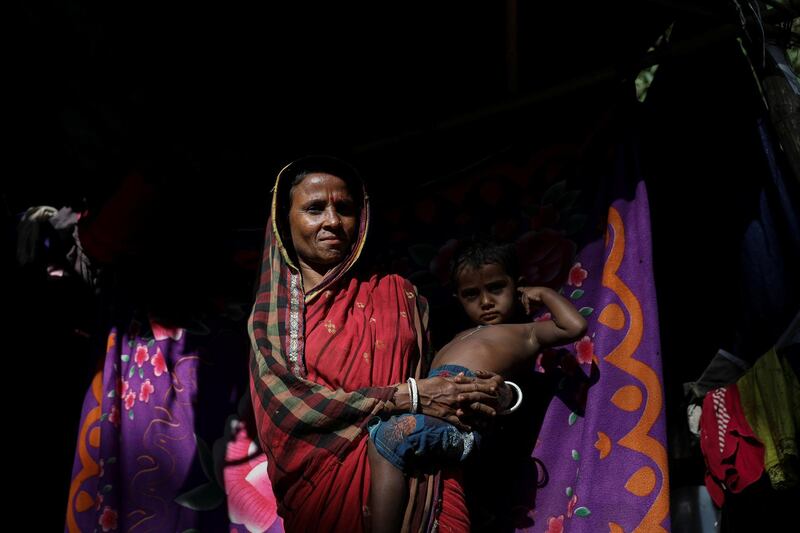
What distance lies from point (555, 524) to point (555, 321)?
0.64 m

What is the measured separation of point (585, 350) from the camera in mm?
2996

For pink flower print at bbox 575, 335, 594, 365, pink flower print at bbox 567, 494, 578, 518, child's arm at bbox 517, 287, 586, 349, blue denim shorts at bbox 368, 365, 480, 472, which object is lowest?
pink flower print at bbox 567, 494, 578, 518

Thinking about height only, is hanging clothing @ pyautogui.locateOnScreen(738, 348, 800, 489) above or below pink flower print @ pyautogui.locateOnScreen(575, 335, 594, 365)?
below

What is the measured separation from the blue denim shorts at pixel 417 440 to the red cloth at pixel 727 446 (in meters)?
0.85

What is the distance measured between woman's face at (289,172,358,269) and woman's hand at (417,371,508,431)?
658 millimetres

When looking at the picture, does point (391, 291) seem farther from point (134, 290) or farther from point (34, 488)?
point (34, 488)

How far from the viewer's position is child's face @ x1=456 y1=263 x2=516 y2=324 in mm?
2971

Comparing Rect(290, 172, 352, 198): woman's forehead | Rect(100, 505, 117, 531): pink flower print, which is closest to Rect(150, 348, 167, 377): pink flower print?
Rect(100, 505, 117, 531): pink flower print

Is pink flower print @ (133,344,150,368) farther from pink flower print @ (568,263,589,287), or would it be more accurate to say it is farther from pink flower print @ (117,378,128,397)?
pink flower print @ (568,263,589,287)

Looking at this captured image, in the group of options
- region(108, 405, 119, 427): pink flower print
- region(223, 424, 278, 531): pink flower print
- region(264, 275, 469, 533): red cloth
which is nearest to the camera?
region(264, 275, 469, 533): red cloth

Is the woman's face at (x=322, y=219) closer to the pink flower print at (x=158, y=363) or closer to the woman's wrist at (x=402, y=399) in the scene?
the woman's wrist at (x=402, y=399)

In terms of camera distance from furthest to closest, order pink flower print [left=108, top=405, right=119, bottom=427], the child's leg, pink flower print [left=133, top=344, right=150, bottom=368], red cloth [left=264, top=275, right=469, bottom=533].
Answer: pink flower print [left=133, top=344, right=150, bottom=368] → pink flower print [left=108, top=405, right=119, bottom=427] → red cloth [left=264, top=275, right=469, bottom=533] → the child's leg

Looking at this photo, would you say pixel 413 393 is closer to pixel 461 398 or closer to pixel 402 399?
pixel 402 399

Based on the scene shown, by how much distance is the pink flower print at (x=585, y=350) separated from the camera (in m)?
2.97
